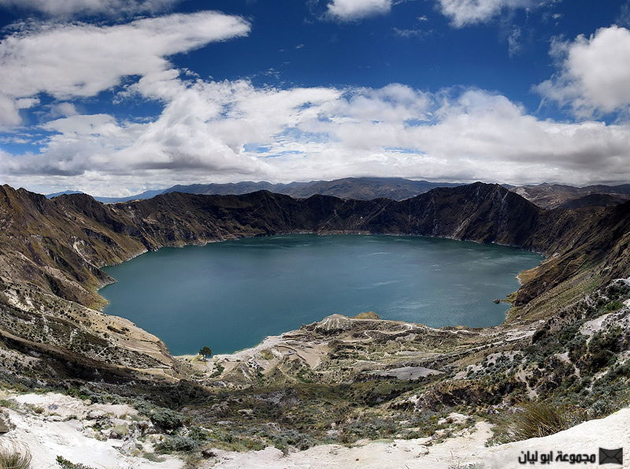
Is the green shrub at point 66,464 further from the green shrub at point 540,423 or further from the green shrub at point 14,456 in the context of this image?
the green shrub at point 540,423

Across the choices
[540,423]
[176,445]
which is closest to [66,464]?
[176,445]

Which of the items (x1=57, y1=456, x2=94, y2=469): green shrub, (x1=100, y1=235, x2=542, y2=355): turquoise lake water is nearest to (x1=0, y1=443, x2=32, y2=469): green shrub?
(x1=57, y1=456, x2=94, y2=469): green shrub

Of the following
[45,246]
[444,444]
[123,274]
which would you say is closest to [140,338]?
[444,444]

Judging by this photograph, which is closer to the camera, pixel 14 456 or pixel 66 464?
pixel 14 456

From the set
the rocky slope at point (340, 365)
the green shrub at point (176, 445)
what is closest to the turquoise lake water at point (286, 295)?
the rocky slope at point (340, 365)

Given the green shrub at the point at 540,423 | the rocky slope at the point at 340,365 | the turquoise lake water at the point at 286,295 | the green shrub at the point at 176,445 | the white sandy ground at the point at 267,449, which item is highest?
the green shrub at the point at 540,423

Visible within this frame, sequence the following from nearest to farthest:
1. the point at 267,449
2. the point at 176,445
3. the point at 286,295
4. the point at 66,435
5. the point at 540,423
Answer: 1. the point at 540,423
2. the point at 66,435
3. the point at 176,445
4. the point at 267,449
5. the point at 286,295

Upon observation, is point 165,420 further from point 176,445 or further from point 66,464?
point 66,464
